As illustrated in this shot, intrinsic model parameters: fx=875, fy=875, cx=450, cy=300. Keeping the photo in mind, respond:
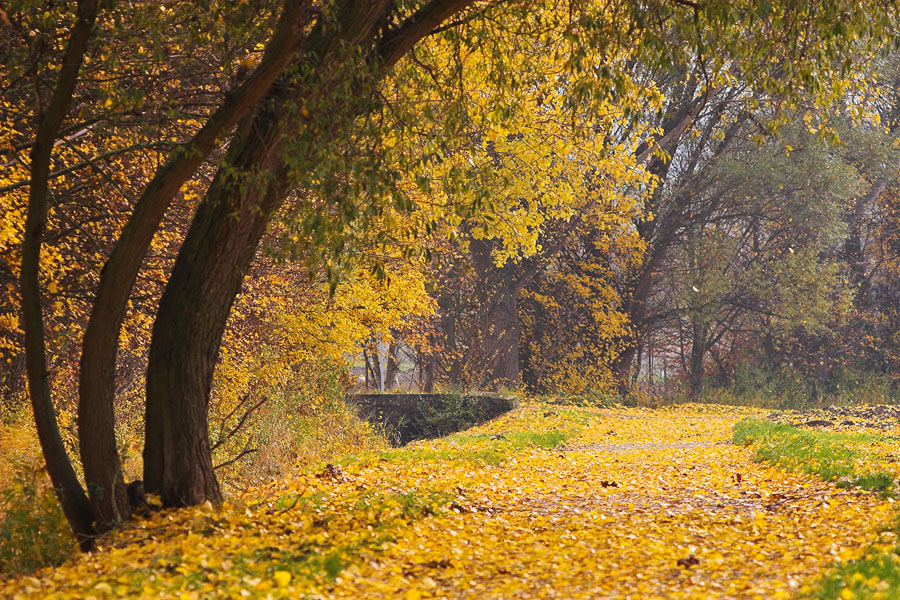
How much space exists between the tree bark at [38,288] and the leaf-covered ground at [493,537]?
524 mm

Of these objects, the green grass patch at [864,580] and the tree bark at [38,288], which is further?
the tree bark at [38,288]

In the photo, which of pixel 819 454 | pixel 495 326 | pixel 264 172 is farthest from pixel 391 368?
pixel 264 172

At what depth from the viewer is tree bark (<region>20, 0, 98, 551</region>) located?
6.18 m

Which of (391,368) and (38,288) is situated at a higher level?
(38,288)

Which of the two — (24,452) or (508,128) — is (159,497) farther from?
(508,128)

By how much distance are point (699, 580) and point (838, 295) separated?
74.9 ft

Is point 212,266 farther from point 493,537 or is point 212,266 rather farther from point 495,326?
point 495,326

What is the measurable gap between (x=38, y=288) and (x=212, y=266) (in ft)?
4.19

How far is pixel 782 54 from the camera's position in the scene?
25.0 feet

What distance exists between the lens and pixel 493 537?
269 inches

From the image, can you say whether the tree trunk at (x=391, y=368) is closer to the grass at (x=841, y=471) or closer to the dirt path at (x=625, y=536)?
the grass at (x=841, y=471)

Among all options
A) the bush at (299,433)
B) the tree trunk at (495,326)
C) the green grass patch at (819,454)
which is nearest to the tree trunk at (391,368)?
the tree trunk at (495,326)

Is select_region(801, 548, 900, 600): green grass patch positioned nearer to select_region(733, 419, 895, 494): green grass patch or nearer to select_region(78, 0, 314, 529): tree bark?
select_region(733, 419, 895, 494): green grass patch

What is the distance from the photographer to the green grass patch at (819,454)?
8188 millimetres
